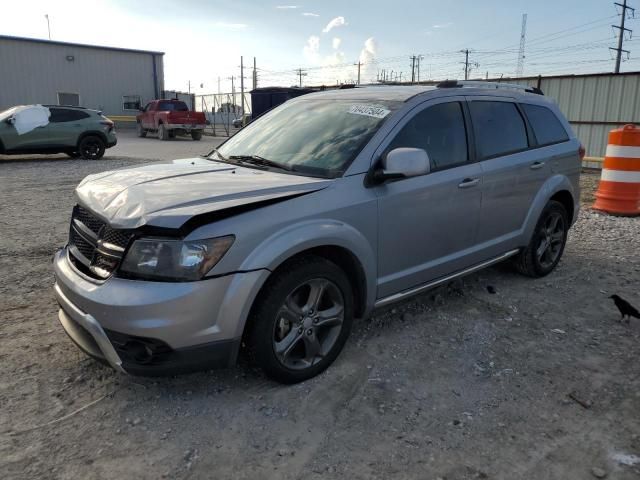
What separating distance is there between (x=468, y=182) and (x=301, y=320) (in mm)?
1771

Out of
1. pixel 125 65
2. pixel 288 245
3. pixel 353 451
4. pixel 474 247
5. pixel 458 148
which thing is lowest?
pixel 353 451

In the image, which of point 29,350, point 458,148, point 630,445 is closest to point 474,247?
point 458,148

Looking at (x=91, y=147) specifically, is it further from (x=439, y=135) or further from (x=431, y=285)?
(x=431, y=285)

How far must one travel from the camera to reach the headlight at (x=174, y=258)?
2.59 m

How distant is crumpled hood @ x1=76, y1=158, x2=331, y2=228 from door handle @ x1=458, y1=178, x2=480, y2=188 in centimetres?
125

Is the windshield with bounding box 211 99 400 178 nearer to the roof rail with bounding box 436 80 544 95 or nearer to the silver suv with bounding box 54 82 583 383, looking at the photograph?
the silver suv with bounding box 54 82 583 383

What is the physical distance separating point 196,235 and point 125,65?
37573 millimetres

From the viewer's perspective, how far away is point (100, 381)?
3.12 m

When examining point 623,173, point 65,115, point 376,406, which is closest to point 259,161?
point 376,406

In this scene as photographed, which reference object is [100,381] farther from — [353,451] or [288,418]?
[353,451]

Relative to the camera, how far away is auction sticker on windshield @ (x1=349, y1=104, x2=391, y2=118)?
358cm

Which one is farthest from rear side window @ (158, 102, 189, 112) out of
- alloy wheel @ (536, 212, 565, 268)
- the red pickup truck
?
alloy wheel @ (536, 212, 565, 268)

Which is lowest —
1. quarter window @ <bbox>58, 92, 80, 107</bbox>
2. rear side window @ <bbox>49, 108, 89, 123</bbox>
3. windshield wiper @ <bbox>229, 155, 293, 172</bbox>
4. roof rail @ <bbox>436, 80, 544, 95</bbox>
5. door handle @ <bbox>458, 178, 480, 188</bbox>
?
door handle @ <bbox>458, 178, 480, 188</bbox>

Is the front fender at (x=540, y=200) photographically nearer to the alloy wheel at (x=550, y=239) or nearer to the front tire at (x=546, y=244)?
the front tire at (x=546, y=244)
